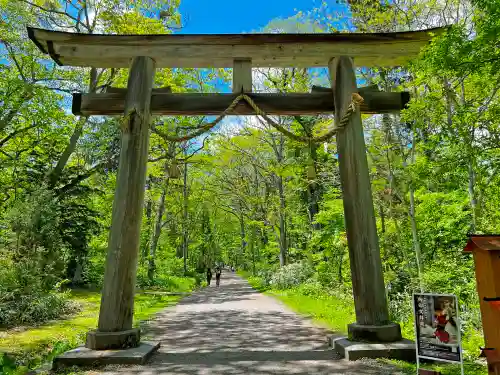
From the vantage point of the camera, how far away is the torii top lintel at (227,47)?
18.9ft

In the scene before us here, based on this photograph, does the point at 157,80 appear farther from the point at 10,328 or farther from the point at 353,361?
the point at 353,361

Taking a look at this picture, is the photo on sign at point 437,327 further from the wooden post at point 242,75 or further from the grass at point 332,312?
the wooden post at point 242,75

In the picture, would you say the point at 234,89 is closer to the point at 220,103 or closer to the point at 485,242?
the point at 220,103

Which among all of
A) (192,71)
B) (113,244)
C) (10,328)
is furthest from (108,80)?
(113,244)

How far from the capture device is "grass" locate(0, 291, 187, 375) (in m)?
5.18

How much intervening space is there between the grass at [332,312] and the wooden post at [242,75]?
15.0 ft

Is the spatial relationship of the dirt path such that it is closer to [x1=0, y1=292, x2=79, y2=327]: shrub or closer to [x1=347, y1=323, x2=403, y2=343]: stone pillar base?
[x1=347, y1=323, x2=403, y2=343]: stone pillar base

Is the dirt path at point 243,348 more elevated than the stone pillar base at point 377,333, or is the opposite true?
the stone pillar base at point 377,333

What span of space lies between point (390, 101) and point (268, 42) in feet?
7.63

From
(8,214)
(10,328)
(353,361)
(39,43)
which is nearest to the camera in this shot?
(353,361)

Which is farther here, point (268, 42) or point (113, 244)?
point (268, 42)

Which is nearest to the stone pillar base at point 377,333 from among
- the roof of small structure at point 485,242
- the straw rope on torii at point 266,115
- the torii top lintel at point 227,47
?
the roof of small structure at point 485,242

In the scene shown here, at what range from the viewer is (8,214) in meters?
10.2

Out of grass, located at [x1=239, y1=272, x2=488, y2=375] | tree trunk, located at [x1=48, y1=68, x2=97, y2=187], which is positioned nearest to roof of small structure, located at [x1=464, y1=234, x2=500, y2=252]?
grass, located at [x1=239, y1=272, x2=488, y2=375]
